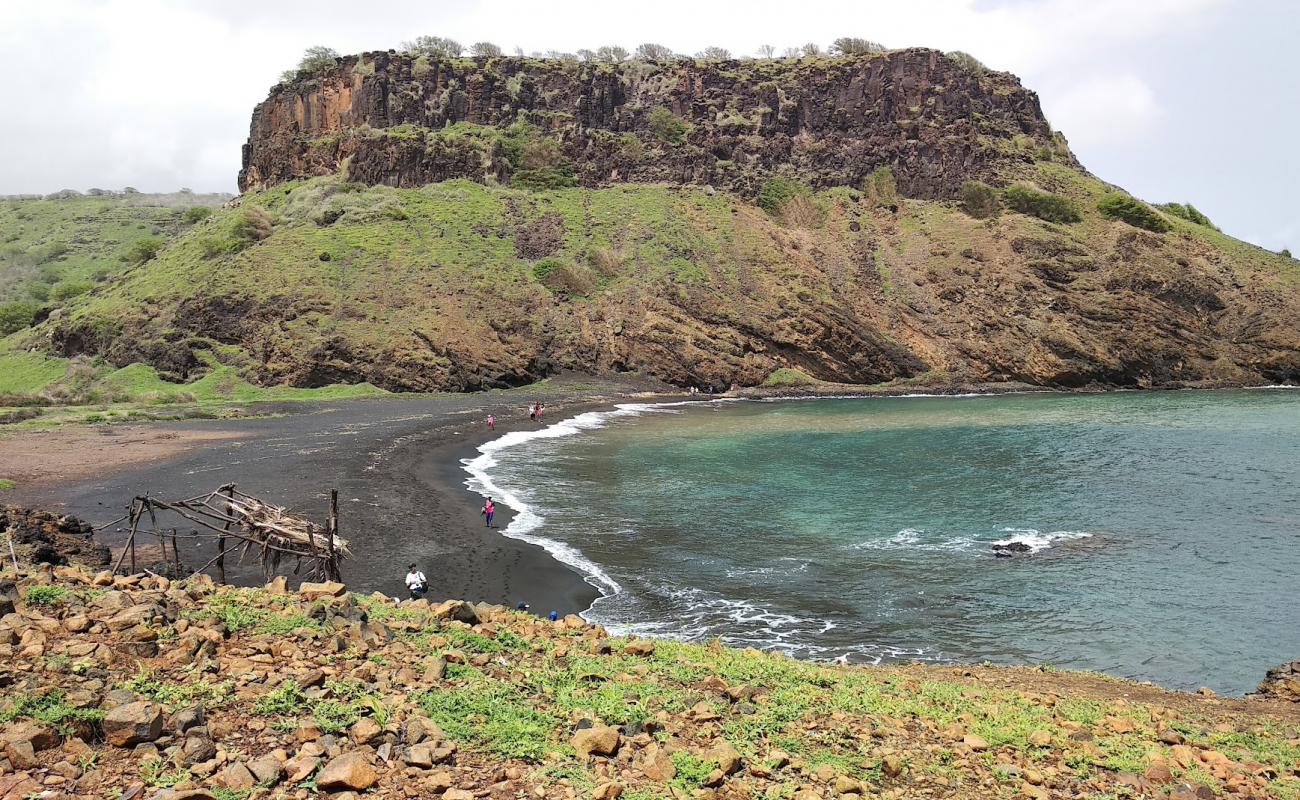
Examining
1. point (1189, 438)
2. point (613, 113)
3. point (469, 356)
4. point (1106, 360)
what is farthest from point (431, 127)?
point (1189, 438)

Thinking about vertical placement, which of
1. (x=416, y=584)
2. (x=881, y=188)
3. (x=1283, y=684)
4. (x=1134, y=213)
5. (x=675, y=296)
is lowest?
(x=1283, y=684)

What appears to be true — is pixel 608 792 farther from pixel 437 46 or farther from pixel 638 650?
pixel 437 46

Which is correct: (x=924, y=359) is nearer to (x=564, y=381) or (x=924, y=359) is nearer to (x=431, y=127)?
(x=564, y=381)

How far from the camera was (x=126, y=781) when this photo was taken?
6262 millimetres

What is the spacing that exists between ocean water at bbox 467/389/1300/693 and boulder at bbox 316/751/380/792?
38.3ft

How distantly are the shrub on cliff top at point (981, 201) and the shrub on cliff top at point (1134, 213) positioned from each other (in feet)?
44.6

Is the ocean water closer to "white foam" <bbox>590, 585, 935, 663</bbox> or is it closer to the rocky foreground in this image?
"white foam" <bbox>590, 585, 935, 663</bbox>

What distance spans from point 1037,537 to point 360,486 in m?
26.0

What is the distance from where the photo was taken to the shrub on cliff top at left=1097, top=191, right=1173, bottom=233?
9719 centimetres

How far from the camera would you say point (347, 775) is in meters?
6.38

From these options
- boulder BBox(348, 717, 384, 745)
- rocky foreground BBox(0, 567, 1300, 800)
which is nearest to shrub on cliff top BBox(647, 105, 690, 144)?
rocky foreground BBox(0, 567, 1300, 800)

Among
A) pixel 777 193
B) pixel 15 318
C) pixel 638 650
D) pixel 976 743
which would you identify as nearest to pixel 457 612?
pixel 638 650

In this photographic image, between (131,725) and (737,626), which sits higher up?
(131,725)

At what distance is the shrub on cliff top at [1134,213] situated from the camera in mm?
97188
